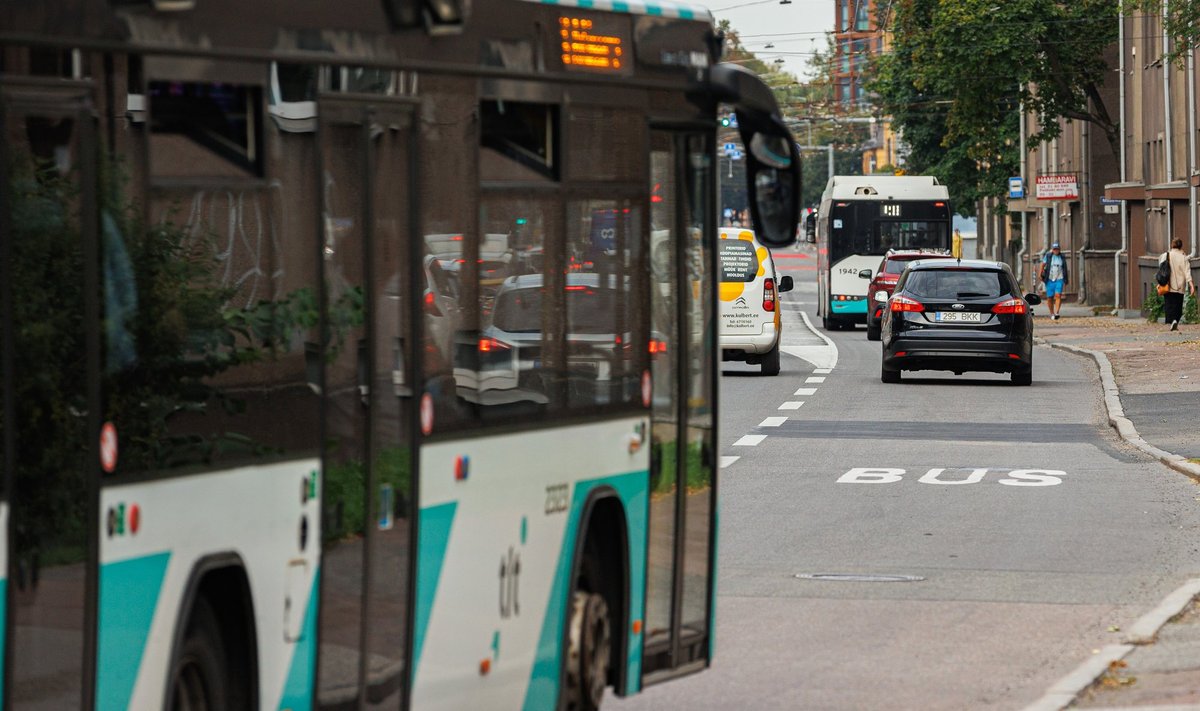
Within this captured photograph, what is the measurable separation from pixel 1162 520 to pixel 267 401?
1054 centimetres

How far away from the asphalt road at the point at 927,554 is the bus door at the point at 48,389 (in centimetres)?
392

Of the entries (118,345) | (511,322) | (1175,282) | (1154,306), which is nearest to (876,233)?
(1154,306)

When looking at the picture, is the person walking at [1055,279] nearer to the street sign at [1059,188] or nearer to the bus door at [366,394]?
the street sign at [1059,188]

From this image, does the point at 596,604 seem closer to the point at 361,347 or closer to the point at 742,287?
the point at 361,347

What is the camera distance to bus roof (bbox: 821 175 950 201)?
175 ft

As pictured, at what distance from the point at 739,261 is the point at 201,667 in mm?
27154

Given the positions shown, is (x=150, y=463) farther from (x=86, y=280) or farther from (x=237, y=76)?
(x=237, y=76)

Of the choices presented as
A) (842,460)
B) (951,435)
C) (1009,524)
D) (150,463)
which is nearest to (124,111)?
(150,463)

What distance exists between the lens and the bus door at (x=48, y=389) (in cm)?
459

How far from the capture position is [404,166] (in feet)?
19.8

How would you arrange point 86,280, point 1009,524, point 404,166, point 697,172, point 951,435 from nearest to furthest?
point 86,280, point 404,166, point 697,172, point 1009,524, point 951,435

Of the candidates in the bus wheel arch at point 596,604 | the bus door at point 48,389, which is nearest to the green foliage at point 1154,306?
the bus wheel arch at point 596,604

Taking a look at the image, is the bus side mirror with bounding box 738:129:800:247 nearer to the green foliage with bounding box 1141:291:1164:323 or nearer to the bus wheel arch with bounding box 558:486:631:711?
the bus wheel arch with bounding box 558:486:631:711

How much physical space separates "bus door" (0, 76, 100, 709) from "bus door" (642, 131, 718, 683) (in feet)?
9.79
